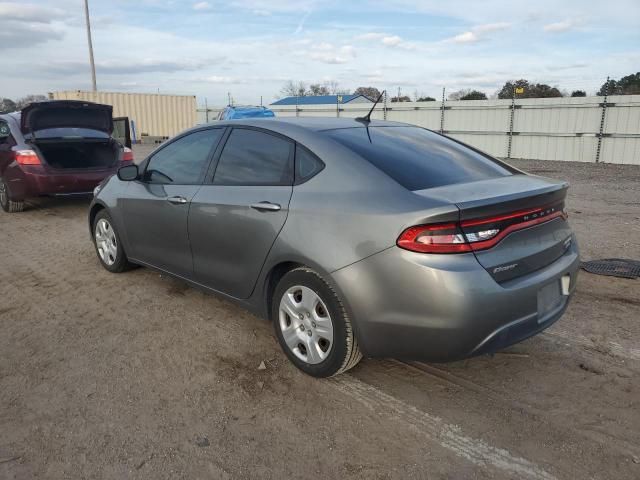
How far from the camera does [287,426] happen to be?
2.68 meters

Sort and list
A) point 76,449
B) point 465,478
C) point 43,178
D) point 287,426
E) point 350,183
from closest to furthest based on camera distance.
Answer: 1. point 465,478
2. point 76,449
3. point 287,426
4. point 350,183
5. point 43,178

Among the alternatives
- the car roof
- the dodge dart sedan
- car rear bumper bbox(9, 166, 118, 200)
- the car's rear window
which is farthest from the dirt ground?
car rear bumper bbox(9, 166, 118, 200)

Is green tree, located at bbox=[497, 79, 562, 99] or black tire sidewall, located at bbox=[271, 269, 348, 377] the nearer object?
black tire sidewall, located at bbox=[271, 269, 348, 377]

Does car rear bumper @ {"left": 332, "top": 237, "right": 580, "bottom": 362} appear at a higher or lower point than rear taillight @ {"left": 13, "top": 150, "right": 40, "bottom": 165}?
lower

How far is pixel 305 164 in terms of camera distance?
10.3 ft

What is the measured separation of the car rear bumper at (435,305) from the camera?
2455 millimetres

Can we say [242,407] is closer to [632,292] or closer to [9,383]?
[9,383]

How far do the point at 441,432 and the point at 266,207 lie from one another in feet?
5.31

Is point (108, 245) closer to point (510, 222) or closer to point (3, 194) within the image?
point (510, 222)

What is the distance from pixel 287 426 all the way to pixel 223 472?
0.44 m

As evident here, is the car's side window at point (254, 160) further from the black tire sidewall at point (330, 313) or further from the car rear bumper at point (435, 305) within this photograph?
the car rear bumper at point (435, 305)

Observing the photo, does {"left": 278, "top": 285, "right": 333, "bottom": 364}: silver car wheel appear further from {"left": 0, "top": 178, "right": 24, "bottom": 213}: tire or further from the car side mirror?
{"left": 0, "top": 178, "right": 24, "bottom": 213}: tire

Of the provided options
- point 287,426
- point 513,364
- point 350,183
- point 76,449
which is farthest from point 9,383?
point 513,364

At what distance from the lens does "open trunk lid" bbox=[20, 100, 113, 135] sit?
7844 millimetres
